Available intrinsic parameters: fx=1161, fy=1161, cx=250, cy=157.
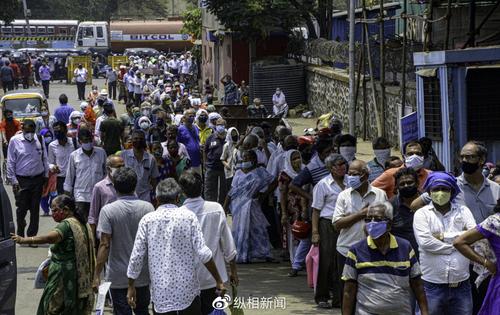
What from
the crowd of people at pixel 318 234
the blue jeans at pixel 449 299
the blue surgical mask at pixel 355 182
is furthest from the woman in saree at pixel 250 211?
the blue jeans at pixel 449 299

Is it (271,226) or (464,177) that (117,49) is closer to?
(271,226)

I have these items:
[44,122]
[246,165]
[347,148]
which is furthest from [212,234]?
[44,122]

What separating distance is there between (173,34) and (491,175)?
70219 millimetres

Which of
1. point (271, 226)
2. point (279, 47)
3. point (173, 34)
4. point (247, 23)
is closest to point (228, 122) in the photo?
point (271, 226)

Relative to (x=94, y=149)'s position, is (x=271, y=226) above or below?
below

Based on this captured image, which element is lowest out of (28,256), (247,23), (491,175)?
(28,256)

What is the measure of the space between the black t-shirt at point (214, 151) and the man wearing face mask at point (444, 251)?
8.97 meters

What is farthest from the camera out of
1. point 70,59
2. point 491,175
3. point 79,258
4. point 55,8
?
point 55,8

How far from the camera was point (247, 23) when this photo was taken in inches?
1414

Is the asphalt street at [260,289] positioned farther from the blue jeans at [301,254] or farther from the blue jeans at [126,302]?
the blue jeans at [126,302]

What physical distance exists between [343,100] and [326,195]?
19.9 metres

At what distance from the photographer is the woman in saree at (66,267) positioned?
29.3 ft

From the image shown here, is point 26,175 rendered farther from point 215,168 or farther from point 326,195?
point 326,195

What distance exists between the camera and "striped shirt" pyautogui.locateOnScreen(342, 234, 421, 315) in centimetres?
741
